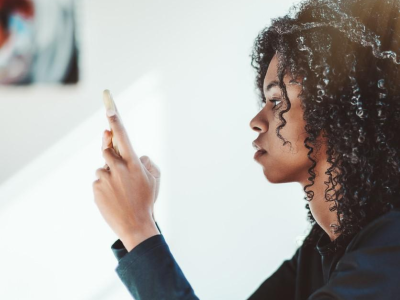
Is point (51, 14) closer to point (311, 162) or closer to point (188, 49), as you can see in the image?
point (188, 49)

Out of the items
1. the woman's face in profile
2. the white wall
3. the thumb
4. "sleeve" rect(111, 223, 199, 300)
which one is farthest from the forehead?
the white wall

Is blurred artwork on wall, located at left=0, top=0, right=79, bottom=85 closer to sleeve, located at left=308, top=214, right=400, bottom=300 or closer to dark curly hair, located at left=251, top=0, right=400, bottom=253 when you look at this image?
dark curly hair, located at left=251, top=0, right=400, bottom=253

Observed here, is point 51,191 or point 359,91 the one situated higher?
point 51,191

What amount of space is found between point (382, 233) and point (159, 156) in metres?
0.97

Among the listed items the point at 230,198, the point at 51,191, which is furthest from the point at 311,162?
the point at 51,191

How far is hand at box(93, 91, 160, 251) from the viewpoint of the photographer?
68 cm

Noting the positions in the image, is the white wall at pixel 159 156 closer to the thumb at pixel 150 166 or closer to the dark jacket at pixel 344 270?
the thumb at pixel 150 166

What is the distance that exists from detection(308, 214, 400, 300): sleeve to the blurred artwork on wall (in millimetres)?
1116

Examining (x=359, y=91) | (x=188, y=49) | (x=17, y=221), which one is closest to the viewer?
(x=359, y=91)

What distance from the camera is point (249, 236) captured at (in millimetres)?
1593

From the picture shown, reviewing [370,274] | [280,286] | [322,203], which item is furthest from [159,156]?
[370,274]

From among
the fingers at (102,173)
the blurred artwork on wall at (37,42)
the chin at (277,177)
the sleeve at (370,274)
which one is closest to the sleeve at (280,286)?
the chin at (277,177)

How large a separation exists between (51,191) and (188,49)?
0.66 metres

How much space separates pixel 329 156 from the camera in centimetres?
79
